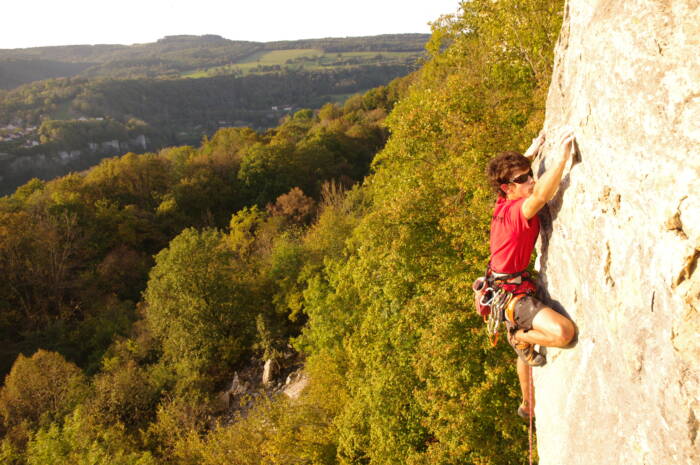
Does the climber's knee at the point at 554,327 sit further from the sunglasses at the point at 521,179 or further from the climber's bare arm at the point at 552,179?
the sunglasses at the point at 521,179

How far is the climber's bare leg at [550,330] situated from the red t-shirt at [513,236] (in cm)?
73

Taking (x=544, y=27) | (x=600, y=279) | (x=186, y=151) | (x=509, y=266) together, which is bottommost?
(x=186, y=151)

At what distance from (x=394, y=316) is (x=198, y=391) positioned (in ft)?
53.3

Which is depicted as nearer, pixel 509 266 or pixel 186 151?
pixel 509 266

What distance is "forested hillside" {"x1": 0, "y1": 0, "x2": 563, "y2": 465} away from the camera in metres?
11.1

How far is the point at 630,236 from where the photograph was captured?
4.07m

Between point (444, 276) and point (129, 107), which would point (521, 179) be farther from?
point (129, 107)

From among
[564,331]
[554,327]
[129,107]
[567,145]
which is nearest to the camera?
[567,145]

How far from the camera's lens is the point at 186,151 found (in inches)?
2586

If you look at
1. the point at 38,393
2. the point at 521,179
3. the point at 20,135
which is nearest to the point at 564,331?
the point at 521,179

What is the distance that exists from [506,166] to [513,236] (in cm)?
95

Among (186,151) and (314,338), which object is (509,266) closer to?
(314,338)

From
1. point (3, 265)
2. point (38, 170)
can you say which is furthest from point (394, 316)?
point (38, 170)

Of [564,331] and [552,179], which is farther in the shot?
[564,331]
